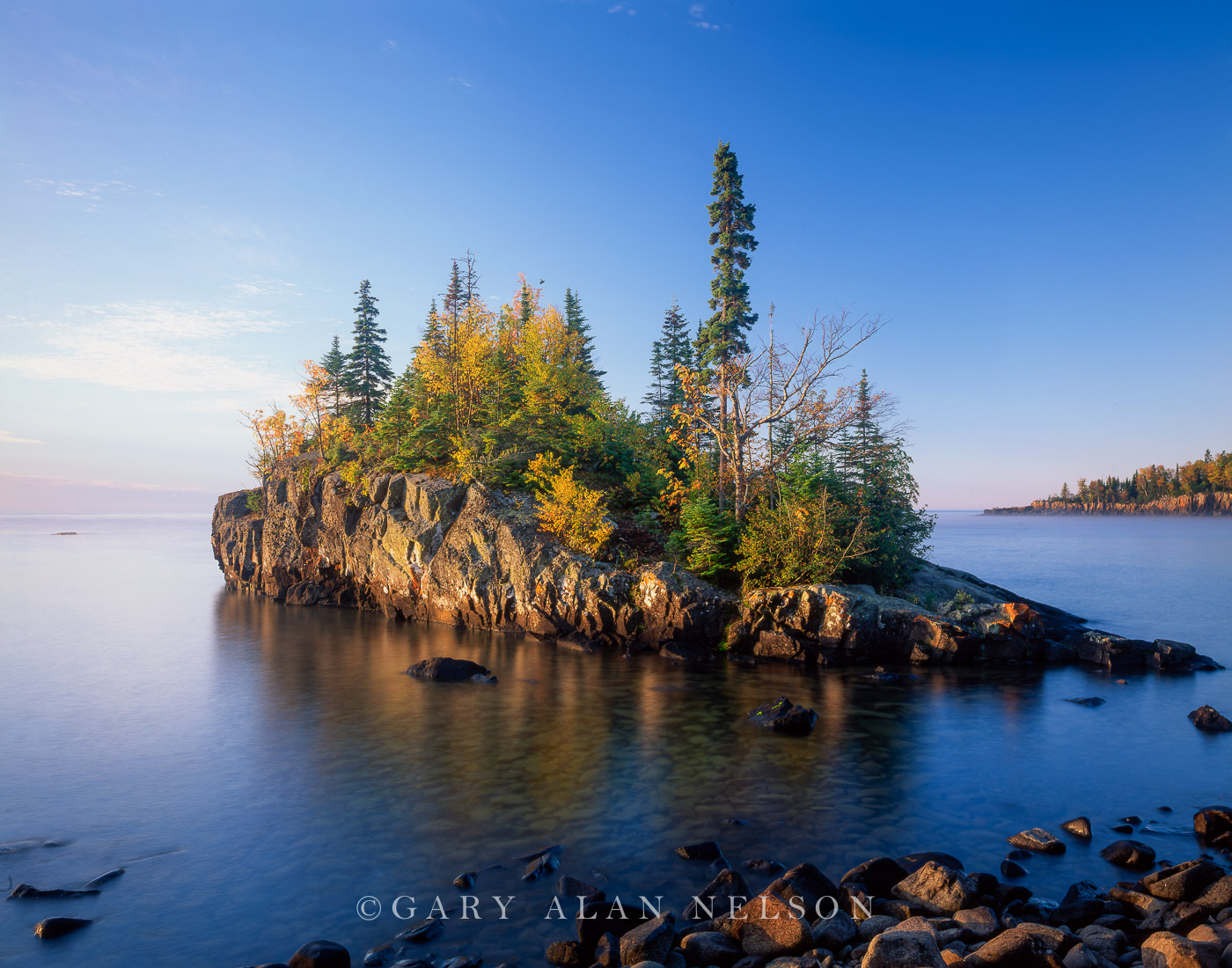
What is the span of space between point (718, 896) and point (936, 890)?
9.53 ft

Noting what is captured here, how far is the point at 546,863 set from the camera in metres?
9.72

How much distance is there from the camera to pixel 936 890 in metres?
8.41

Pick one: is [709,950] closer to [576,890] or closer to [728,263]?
[576,890]

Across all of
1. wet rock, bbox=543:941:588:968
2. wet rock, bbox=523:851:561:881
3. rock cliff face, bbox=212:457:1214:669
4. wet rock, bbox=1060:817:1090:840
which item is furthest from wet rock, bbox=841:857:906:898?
rock cliff face, bbox=212:457:1214:669

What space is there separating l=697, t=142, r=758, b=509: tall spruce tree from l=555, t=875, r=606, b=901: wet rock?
80.9 ft

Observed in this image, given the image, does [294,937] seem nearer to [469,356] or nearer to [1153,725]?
[1153,725]

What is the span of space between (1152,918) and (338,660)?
25444mm

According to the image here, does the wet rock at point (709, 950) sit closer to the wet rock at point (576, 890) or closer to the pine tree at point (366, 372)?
the wet rock at point (576, 890)

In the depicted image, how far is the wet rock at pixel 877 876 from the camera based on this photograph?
8.86 metres

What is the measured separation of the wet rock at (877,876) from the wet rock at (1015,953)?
7.32 ft

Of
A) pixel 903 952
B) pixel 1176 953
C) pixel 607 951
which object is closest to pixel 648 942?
pixel 607 951

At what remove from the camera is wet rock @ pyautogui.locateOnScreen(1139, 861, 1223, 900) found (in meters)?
8.18

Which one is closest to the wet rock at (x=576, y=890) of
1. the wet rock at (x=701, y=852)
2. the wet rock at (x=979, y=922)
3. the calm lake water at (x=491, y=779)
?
the calm lake water at (x=491, y=779)

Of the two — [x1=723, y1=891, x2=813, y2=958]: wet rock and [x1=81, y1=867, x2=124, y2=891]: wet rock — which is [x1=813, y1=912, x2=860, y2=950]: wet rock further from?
[x1=81, y1=867, x2=124, y2=891]: wet rock
